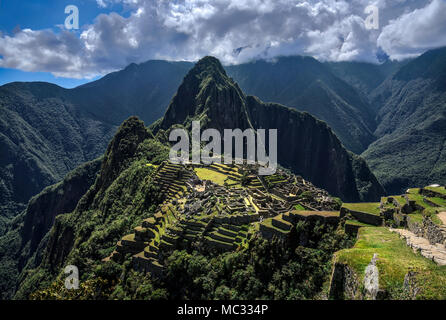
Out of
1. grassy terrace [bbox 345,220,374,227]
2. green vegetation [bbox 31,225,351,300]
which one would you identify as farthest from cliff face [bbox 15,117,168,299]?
grassy terrace [bbox 345,220,374,227]

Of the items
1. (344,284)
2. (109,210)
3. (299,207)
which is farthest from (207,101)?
(344,284)

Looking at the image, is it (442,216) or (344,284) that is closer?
(344,284)

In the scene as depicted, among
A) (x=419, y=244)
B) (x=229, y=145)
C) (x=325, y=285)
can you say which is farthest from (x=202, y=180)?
(x=229, y=145)

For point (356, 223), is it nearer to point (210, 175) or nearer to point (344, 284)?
point (344, 284)

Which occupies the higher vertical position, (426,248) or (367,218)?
(367,218)

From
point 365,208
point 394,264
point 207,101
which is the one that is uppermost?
point 207,101

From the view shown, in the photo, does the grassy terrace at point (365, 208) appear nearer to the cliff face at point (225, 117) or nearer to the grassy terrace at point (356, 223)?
the grassy terrace at point (356, 223)

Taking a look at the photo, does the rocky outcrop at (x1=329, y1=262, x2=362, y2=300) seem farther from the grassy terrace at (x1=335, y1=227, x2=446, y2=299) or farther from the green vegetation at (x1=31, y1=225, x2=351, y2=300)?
the green vegetation at (x1=31, y1=225, x2=351, y2=300)

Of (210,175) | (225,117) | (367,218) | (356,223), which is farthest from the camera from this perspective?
(225,117)
